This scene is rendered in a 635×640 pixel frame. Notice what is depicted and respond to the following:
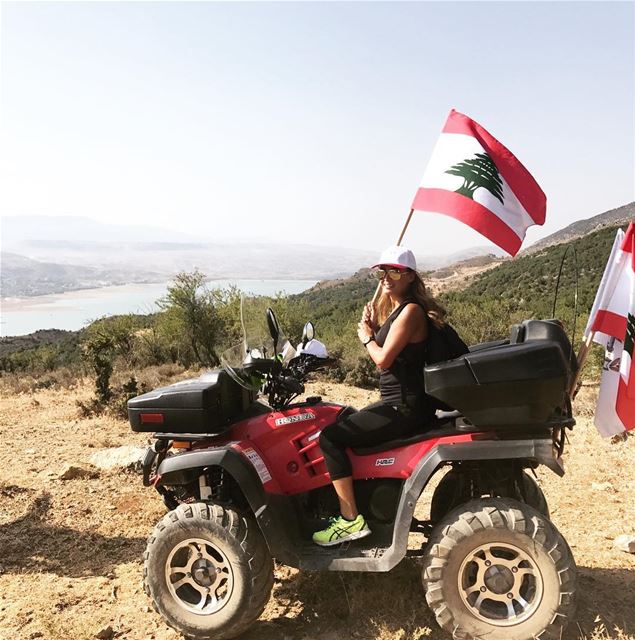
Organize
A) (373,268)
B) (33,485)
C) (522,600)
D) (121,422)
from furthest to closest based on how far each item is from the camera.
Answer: (121,422) → (33,485) → (373,268) → (522,600)

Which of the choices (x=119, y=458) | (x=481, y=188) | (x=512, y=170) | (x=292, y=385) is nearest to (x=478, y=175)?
(x=481, y=188)

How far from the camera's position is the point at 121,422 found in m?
10.6

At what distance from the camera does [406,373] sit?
3.55 metres

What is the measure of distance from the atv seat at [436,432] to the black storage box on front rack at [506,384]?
0.15m

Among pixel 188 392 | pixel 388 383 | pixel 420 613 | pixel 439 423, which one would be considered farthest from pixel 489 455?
pixel 188 392

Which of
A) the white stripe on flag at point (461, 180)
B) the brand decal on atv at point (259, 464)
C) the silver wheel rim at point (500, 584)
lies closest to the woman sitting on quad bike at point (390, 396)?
the brand decal on atv at point (259, 464)

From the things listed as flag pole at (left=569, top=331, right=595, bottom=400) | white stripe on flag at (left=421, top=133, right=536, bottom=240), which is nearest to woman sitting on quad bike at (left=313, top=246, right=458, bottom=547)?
flag pole at (left=569, top=331, right=595, bottom=400)

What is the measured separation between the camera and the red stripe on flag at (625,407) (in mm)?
3865

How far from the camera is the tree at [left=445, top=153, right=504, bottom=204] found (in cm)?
472

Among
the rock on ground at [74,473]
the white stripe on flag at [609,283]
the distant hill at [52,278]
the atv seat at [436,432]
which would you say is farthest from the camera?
the distant hill at [52,278]

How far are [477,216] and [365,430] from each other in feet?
7.04

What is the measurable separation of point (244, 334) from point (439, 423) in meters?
1.41

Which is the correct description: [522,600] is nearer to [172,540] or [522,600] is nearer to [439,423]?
[439,423]

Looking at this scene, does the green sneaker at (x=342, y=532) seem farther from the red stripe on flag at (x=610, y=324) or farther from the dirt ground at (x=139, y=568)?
the red stripe on flag at (x=610, y=324)
